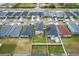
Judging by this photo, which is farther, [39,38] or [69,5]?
[69,5]

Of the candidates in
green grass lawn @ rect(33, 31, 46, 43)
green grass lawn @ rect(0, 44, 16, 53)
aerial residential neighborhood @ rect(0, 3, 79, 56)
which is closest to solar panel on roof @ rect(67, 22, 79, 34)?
aerial residential neighborhood @ rect(0, 3, 79, 56)

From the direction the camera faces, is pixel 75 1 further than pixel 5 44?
Yes

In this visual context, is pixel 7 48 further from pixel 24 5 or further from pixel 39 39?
pixel 24 5

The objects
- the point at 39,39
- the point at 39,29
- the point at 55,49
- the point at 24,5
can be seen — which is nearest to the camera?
the point at 55,49

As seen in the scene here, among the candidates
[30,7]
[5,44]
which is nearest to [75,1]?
[30,7]

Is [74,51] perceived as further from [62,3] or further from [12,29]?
[62,3]

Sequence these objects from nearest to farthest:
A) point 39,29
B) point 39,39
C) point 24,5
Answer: point 39,39 < point 39,29 < point 24,5

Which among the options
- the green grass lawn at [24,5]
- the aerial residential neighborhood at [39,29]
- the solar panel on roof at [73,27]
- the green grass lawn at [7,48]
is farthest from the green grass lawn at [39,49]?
the green grass lawn at [24,5]

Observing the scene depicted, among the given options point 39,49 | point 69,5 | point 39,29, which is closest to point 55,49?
point 39,49
